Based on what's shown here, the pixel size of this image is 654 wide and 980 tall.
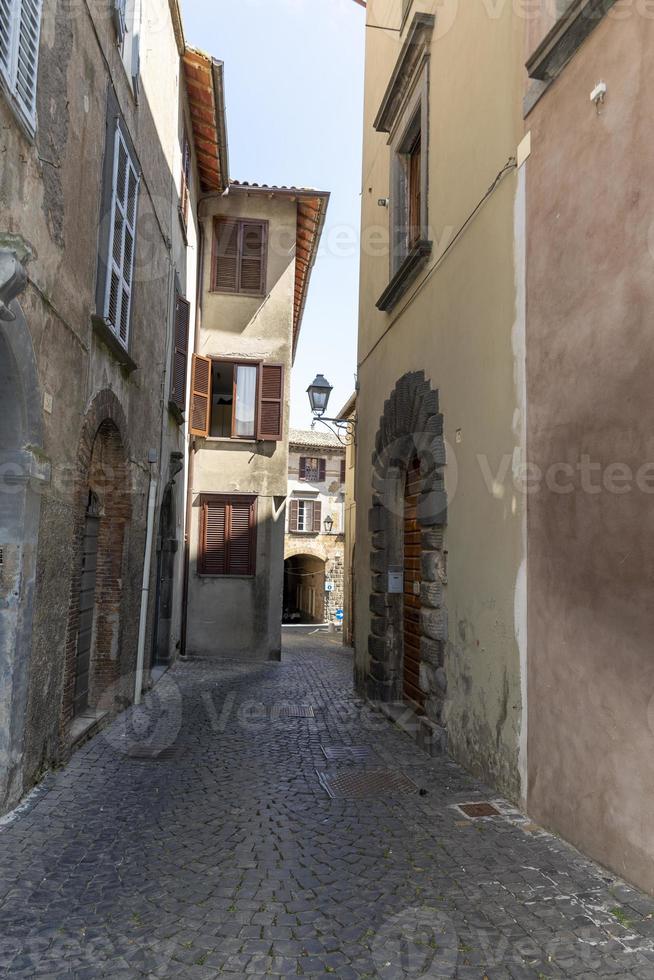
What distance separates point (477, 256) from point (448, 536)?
2295mm

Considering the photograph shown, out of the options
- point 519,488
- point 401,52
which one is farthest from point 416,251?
point 519,488

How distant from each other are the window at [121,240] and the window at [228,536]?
6.52 metres

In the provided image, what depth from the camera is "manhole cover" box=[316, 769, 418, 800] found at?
4.85m

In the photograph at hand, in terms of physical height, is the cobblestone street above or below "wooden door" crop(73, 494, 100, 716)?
below

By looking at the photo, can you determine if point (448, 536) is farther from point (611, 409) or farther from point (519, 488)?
point (611, 409)

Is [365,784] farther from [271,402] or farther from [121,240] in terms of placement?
[271,402]

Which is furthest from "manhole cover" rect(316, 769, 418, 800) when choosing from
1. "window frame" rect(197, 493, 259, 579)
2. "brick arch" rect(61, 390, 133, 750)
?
"window frame" rect(197, 493, 259, 579)

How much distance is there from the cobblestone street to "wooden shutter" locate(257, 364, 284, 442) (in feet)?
27.9

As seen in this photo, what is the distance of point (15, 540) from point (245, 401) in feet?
31.5

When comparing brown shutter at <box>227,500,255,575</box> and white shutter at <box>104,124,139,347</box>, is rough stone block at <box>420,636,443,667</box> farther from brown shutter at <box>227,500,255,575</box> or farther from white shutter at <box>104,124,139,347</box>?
brown shutter at <box>227,500,255,575</box>

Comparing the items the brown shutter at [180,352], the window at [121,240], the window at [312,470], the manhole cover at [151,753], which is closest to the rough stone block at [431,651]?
the manhole cover at [151,753]

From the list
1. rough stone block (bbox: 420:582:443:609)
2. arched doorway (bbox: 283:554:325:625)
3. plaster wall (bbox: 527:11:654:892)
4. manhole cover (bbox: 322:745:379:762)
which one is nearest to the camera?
plaster wall (bbox: 527:11:654:892)

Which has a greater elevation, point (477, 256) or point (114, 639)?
point (477, 256)

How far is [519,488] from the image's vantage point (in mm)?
4629
